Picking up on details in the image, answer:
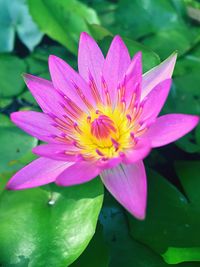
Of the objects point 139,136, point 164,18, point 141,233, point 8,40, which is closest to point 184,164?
point 141,233

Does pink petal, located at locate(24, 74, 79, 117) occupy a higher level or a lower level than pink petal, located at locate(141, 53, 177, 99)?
lower

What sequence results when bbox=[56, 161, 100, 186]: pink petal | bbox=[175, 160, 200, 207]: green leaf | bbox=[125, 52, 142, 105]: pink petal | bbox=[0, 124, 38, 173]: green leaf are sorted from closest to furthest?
bbox=[56, 161, 100, 186]: pink petal → bbox=[125, 52, 142, 105]: pink petal → bbox=[175, 160, 200, 207]: green leaf → bbox=[0, 124, 38, 173]: green leaf

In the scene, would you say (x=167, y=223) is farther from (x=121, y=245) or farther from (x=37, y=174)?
(x=37, y=174)

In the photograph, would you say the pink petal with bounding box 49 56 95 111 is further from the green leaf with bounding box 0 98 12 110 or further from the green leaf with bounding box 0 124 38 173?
the green leaf with bounding box 0 98 12 110

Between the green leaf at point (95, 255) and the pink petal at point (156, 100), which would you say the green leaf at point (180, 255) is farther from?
the pink petal at point (156, 100)

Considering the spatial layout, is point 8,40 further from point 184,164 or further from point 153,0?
point 184,164

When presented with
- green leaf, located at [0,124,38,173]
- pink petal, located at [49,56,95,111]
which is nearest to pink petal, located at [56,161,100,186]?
pink petal, located at [49,56,95,111]
